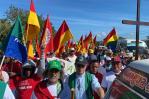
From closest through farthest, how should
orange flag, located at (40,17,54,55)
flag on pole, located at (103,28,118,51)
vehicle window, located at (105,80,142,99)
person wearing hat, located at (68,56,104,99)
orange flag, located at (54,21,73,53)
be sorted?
1. vehicle window, located at (105,80,142,99)
2. person wearing hat, located at (68,56,104,99)
3. orange flag, located at (40,17,54,55)
4. orange flag, located at (54,21,73,53)
5. flag on pole, located at (103,28,118,51)

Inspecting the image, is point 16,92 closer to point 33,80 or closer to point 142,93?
point 33,80

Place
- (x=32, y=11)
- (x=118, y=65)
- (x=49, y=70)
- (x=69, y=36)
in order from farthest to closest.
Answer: (x=69, y=36) → (x=32, y=11) → (x=118, y=65) → (x=49, y=70)

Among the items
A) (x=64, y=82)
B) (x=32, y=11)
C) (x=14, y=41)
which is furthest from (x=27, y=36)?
(x=64, y=82)

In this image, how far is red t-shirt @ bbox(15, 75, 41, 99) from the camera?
7.52 meters

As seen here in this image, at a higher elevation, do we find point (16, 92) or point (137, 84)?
point (137, 84)

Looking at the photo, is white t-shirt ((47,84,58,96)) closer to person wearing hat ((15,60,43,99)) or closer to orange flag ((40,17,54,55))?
person wearing hat ((15,60,43,99))

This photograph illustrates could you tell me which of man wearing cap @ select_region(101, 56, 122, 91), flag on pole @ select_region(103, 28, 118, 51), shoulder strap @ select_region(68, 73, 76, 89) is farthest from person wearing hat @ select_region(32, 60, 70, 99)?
flag on pole @ select_region(103, 28, 118, 51)

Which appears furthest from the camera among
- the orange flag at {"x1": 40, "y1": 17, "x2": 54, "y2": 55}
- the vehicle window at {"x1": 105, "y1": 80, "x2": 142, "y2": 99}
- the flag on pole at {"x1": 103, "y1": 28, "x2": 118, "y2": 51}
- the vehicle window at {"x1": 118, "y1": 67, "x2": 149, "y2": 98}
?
the flag on pole at {"x1": 103, "y1": 28, "x2": 118, "y2": 51}

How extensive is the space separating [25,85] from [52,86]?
1.47 meters

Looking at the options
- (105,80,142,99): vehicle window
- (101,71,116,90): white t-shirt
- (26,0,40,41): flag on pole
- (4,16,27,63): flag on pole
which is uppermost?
(26,0,40,41): flag on pole

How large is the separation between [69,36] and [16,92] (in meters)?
8.14

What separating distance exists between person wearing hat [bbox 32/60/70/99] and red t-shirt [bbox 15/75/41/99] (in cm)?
133

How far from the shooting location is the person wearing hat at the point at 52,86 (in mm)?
6078

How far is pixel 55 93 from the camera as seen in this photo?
6.16 metres
